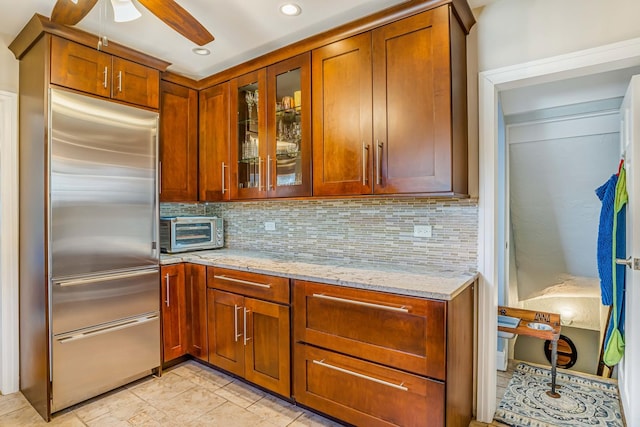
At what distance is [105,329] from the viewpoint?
2.31 meters

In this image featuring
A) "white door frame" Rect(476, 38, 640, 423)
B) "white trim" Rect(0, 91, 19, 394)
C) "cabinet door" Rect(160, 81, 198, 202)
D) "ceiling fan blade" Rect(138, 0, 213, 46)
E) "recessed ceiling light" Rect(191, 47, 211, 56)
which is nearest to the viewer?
"ceiling fan blade" Rect(138, 0, 213, 46)

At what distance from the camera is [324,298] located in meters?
1.95

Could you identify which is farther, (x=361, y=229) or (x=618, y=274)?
(x=361, y=229)

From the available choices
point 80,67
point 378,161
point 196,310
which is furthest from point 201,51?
point 196,310

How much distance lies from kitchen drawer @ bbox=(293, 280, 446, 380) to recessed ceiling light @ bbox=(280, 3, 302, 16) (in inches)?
65.1

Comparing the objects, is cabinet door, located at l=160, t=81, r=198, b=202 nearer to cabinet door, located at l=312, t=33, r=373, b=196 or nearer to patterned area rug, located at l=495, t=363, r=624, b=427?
cabinet door, located at l=312, t=33, r=373, b=196

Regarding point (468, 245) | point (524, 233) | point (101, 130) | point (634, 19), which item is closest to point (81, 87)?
point (101, 130)

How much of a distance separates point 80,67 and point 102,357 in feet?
6.43

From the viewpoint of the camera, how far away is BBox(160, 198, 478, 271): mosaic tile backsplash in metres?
2.13

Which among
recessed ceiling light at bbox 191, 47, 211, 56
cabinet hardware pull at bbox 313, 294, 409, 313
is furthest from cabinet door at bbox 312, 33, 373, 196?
recessed ceiling light at bbox 191, 47, 211, 56

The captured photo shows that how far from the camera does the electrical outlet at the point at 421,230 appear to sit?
2.22 m

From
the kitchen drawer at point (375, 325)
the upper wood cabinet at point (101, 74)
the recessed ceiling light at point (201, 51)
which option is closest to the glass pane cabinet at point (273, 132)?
the recessed ceiling light at point (201, 51)

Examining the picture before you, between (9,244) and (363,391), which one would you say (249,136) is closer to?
(9,244)

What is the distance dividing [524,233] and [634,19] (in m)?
2.13
